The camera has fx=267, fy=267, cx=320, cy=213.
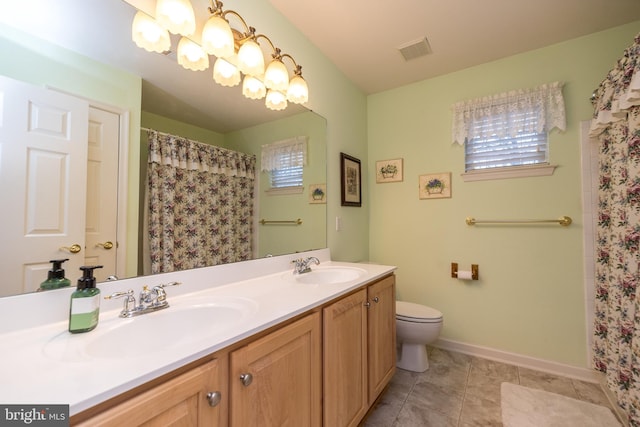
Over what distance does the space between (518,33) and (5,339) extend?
9.48 ft

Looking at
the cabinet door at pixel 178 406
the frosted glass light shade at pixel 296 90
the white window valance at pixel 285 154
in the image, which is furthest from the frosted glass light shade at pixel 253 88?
the cabinet door at pixel 178 406

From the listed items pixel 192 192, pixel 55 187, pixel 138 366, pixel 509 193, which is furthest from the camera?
pixel 509 193

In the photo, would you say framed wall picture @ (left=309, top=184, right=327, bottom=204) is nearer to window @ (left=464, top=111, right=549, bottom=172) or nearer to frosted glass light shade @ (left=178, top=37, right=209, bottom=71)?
frosted glass light shade @ (left=178, top=37, right=209, bottom=71)

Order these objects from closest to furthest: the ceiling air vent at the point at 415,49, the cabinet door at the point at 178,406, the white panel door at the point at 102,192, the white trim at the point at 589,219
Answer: the cabinet door at the point at 178,406 < the white panel door at the point at 102,192 < the white trim at the point at 589,219 < the ceiling air vent at the point at 415,49

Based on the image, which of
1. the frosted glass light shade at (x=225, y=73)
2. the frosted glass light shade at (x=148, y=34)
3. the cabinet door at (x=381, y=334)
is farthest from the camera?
the cabinet door at (x=381, y=334)

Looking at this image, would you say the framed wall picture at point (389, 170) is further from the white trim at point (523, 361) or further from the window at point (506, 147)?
the white trim at point (523, 361)

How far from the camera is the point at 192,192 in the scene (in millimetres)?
1197

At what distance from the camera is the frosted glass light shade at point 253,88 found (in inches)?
57.5

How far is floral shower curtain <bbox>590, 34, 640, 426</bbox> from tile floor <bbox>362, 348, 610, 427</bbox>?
298 millimetres

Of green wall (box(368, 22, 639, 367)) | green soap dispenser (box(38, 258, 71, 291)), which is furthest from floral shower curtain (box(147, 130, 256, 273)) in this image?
green wall (box(368, 22, 639, 367))

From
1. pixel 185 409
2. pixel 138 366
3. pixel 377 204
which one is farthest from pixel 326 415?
pixel 377 204

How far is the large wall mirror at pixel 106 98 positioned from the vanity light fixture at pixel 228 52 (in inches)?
1.7

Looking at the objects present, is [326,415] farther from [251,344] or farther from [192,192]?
[192,192]

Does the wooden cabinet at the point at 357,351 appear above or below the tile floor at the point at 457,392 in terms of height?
above
